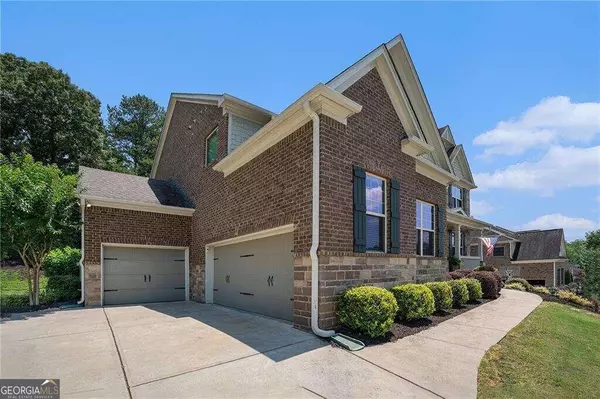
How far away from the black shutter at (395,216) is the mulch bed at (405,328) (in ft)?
5.74

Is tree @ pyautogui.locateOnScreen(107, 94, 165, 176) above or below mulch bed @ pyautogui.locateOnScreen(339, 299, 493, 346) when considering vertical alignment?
above

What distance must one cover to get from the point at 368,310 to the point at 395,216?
3167 millimetres

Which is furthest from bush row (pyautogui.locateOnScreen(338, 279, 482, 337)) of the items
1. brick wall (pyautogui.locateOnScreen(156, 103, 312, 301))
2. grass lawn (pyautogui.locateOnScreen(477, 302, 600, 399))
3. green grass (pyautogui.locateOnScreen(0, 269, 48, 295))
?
green grass (pyautogui.locateOnScreen(0, 269, 48, 295))

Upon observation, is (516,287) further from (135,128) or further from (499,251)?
(135,128)

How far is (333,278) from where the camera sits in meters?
6.69

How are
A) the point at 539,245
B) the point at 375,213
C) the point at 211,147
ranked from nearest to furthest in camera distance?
the point at 375,213
the point at 211,147
the point at 539,245

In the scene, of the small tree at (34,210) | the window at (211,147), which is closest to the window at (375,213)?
the window at (211,147)

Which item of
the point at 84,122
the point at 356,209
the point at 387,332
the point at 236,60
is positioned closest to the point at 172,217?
the point at 236,60

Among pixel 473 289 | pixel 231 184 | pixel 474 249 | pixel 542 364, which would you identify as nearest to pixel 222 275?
pixel 231 184

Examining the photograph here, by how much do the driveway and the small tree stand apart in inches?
105

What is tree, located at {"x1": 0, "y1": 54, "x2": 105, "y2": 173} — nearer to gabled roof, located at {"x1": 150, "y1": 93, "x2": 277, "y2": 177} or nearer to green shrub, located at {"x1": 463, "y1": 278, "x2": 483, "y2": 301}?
gabled roof, located at {"x1": 150, "y1": 93, "x2": 277, "y2": 177}

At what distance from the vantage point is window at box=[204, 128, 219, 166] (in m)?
12.1

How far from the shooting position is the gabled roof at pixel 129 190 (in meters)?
11.8

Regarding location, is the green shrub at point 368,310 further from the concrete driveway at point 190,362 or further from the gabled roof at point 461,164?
the gabled roof at point 461,164
